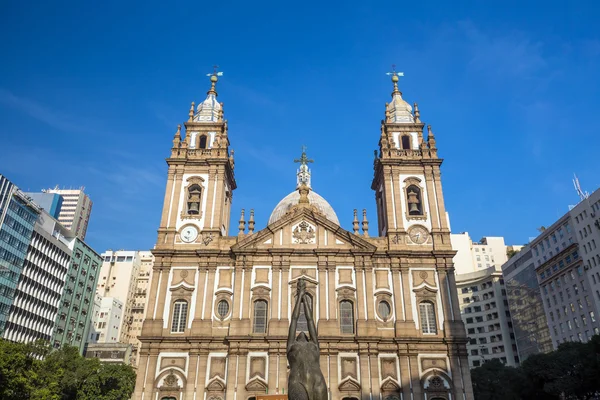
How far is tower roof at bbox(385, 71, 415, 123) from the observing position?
38.1 metres

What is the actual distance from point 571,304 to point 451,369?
86.4 ft

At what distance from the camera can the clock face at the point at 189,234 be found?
32.9 metres

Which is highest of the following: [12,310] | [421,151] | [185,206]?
[421,151]

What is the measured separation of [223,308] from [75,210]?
98.4 m

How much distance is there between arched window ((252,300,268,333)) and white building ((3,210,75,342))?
27.8 metres

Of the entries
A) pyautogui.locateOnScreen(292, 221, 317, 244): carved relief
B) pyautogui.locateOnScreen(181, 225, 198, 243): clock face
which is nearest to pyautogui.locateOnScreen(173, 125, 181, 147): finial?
pyautogui.locateOnScreen(181, 225, 198, 243): clock face

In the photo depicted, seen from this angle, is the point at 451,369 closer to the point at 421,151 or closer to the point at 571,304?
the point at 421,151

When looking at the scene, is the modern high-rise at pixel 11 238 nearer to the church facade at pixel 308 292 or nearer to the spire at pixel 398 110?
the church facade at pixel 308 292

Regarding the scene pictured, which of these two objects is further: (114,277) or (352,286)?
(114,277)

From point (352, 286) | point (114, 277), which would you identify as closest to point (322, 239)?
point (352, 286)

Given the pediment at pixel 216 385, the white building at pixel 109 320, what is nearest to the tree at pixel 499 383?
the pediment at pixel 216 385

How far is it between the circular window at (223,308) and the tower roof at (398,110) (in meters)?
17.9

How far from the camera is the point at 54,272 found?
5375 cm

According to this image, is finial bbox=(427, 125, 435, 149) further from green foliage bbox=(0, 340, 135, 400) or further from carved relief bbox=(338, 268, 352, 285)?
green foliage bbox=(0, 340, 135, 400)
